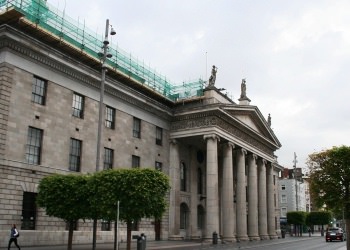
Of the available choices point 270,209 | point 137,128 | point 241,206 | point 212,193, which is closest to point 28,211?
point 137,128

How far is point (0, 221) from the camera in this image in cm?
2456

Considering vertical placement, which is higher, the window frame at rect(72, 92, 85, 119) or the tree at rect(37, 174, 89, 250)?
the window frame at rect(72, 92, 85, 119)

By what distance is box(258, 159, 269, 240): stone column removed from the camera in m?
51.5

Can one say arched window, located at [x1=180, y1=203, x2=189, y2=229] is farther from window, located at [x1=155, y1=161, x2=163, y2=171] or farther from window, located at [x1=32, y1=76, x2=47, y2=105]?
window, located at [x1=32, y1=76, x2=47, y2=105]

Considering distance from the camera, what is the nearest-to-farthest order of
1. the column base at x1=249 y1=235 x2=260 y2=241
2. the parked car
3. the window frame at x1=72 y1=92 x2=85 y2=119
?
the window frame at x1=72 y1=92 x2=85 y2=119, the column base at x1=249 y1=235 x2=260 y2=241, the parked car

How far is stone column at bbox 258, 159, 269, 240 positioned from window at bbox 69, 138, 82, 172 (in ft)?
92.1

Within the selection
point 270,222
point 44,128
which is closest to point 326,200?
point 44,128

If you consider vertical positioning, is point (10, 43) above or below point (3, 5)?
below

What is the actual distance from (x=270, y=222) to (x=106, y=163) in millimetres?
29131

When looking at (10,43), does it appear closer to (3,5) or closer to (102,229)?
(3,5)

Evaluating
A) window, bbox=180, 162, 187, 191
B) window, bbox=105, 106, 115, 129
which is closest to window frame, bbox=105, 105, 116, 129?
window, bbox=105, 106, 115, 129

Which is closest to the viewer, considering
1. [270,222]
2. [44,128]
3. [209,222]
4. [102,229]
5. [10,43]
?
[10,43]

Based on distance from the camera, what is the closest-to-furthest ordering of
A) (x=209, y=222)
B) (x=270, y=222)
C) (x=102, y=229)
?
(x=102, y=229), (x=209, y=222), (x=270, y=222)

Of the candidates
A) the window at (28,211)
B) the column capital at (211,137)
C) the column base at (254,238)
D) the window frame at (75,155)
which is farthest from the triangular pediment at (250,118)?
the window at (28,211)
